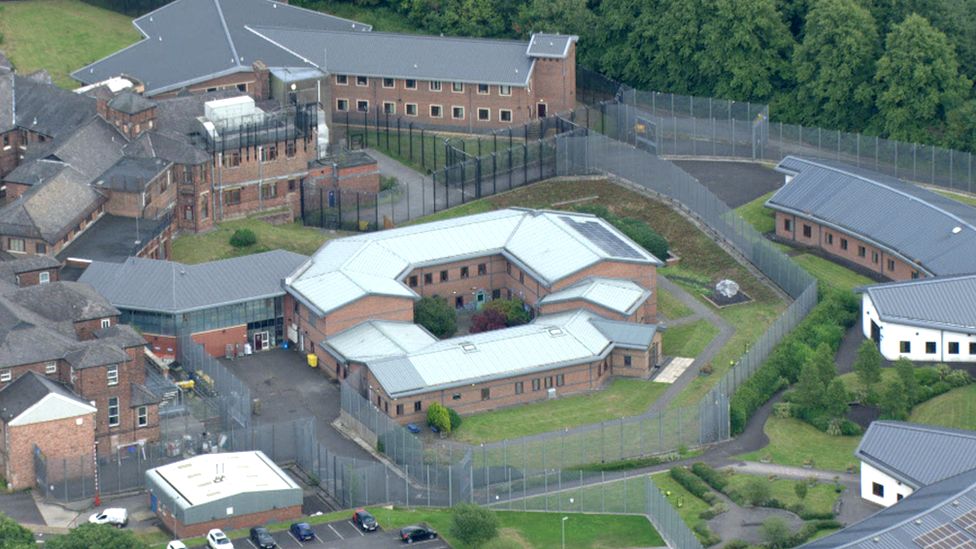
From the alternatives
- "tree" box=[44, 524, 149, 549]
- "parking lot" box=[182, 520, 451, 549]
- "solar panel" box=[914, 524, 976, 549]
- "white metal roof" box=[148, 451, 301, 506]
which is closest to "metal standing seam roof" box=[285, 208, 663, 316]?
"white metal roof" box=[148, 451, 301, 506]

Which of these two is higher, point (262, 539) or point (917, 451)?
point (917, 451)

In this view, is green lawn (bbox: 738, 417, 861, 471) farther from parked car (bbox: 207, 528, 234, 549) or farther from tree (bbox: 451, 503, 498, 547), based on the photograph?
parked car (bbox: 207, 528, 234, 549)

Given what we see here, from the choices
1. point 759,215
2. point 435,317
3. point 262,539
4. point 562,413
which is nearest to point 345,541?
point 262,539

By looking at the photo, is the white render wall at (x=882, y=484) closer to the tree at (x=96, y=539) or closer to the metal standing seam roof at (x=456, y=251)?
the metal standing seam roof at (x=456, y=251)

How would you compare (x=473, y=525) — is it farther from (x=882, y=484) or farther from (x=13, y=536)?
(x=13, y=536)

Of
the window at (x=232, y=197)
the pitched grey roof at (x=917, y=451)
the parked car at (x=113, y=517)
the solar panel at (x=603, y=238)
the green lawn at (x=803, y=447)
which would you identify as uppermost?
A: the window at (x=232, y=197)

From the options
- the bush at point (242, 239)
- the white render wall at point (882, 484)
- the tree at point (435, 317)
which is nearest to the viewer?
the white render wall at point (882, 484)

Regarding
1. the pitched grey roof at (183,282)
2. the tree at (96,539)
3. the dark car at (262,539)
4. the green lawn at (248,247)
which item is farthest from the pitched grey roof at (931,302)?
the tree at (96,539)

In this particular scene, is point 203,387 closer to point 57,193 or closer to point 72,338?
point 72,338
